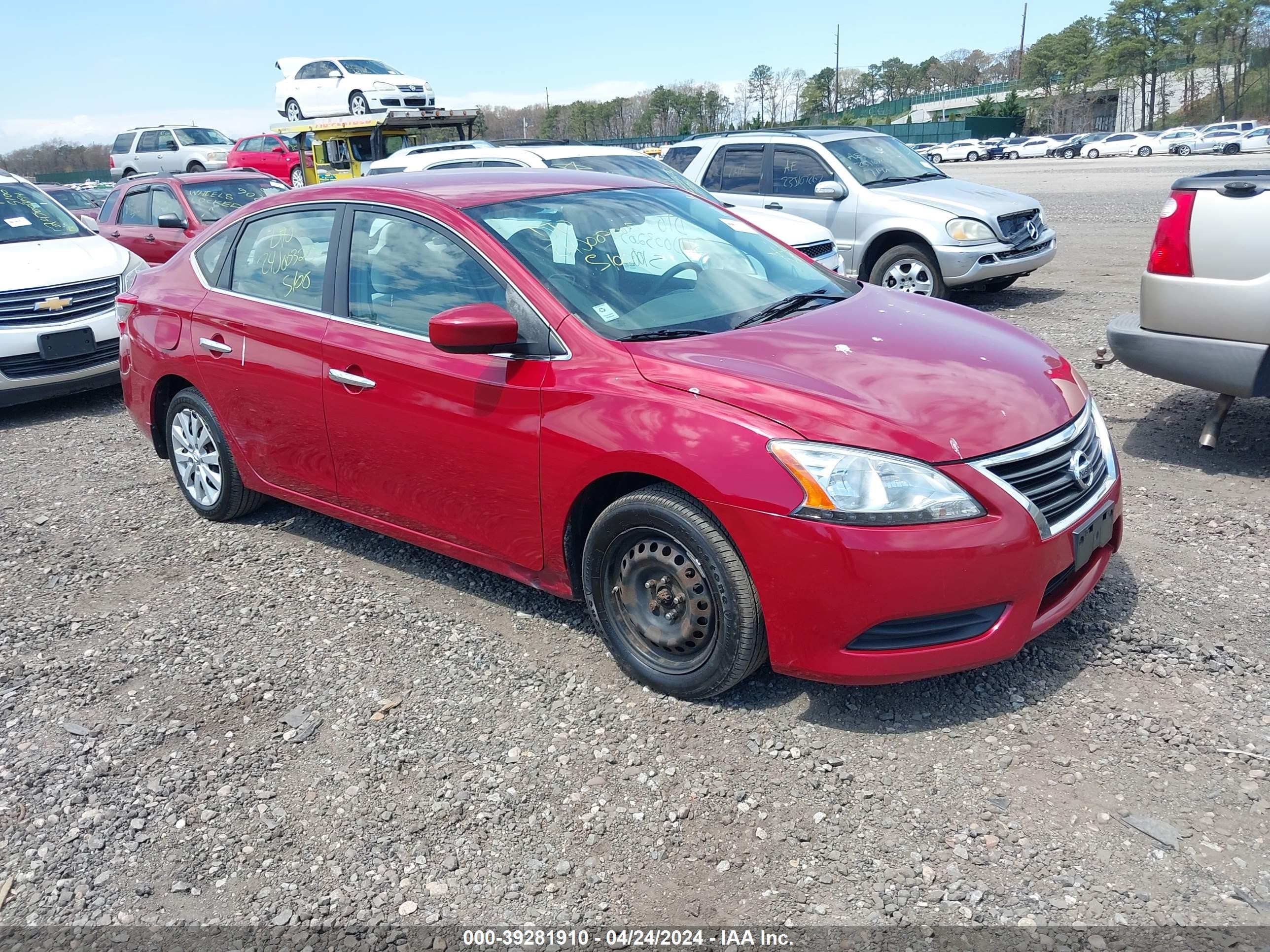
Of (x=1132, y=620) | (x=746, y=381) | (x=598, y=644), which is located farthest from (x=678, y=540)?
(x=1132, y=620)

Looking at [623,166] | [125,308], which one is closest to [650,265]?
[125,308]

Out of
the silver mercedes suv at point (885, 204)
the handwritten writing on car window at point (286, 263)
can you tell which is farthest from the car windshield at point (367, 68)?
the handwritten writing on car window at point (286, 263)

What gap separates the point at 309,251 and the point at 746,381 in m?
2.28

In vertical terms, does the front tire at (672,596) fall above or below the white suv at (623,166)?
below

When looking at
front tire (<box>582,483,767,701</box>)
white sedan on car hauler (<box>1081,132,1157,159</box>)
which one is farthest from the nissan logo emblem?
white sedan on car hauler (<box>1081,132,1157,159</box>)

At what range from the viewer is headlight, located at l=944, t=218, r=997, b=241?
934 cm

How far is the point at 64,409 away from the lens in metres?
8.34

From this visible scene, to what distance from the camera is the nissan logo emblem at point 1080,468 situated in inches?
128

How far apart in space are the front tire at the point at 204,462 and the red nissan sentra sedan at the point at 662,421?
0.18 metres

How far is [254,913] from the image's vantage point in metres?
2.66

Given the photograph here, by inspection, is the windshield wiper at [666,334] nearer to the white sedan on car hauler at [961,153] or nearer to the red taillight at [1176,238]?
the red taillight at [1176,238]

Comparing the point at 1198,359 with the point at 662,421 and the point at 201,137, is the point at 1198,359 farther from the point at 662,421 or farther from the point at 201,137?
the point at 201,137

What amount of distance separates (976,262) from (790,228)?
187 cm

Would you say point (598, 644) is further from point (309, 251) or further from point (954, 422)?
point (309, 251)
